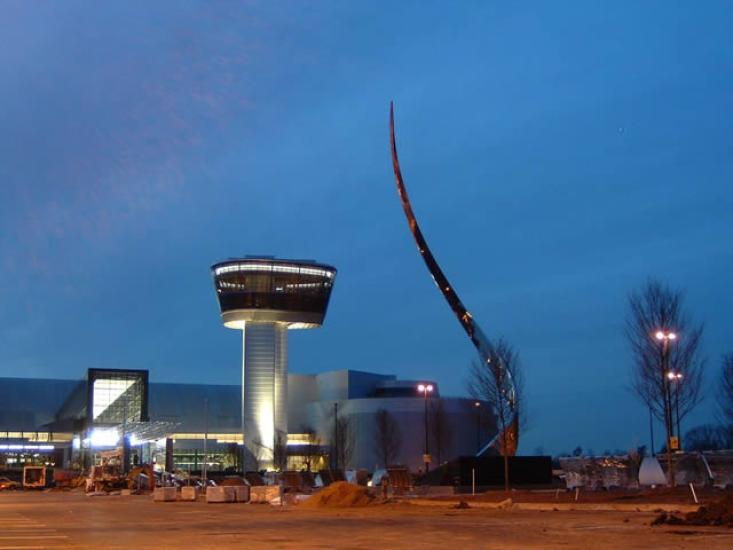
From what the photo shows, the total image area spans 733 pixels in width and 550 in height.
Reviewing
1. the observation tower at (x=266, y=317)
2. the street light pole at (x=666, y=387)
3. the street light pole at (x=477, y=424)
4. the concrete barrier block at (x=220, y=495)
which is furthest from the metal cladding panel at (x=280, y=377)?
the street light pole at (x=666, y=387)

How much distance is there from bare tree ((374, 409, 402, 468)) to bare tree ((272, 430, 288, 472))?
1321 centimetres

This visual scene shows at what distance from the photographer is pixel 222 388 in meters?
162

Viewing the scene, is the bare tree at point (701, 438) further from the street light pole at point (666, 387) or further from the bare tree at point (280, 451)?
the street light pole at point (666, 387)

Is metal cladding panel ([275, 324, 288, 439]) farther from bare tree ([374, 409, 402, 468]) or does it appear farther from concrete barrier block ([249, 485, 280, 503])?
concrete barrier block ([249, 485, 280, 503])

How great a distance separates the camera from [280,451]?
5399 inches

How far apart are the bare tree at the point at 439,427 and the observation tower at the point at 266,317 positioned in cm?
2119

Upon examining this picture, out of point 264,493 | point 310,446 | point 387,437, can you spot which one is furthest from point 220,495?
point 310,446

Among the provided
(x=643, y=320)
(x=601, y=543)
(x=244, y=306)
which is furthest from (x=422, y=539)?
(x=244, y=306)

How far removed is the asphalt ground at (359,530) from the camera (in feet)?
73.1

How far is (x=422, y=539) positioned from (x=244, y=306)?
4511 inches

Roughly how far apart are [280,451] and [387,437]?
15.4 metres

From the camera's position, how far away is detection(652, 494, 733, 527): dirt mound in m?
25.4

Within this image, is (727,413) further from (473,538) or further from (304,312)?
(304,312)

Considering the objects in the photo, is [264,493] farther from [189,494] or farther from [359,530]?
[359,530]
